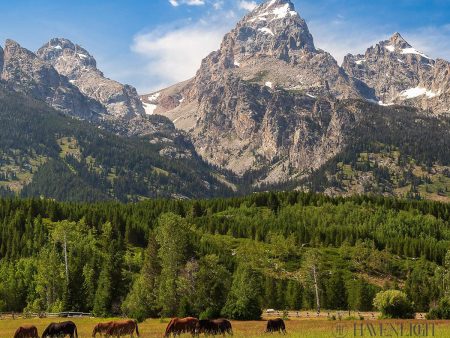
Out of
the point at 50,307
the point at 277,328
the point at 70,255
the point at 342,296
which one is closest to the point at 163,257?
the point at 50,307

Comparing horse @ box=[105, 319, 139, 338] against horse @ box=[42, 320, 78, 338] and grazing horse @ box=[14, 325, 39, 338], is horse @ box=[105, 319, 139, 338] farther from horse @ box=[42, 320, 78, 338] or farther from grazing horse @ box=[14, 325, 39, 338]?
grazing horse @ box=[14, 325, 39, 338]

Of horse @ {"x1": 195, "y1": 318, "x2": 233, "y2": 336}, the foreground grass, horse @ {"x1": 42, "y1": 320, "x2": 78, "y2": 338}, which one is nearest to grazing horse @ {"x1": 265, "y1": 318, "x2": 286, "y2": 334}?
the foreground grass

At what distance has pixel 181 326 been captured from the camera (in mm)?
58531

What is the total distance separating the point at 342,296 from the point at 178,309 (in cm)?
7307

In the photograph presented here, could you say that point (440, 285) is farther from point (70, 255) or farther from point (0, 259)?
point (0, 259)

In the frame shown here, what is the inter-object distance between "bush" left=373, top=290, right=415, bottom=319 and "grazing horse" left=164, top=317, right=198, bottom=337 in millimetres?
42484

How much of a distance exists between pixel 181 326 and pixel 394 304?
45.3 m

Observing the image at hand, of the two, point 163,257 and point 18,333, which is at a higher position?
point 163,257

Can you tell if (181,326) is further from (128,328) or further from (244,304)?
(244,304)

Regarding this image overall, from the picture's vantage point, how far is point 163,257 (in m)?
106

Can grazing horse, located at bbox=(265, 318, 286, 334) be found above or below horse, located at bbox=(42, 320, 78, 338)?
above

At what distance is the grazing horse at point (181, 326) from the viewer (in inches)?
2288

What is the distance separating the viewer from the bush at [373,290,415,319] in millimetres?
89125

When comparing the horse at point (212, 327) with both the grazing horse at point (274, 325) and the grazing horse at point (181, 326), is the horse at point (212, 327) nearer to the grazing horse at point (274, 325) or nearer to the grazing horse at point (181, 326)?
the grazing horse at point (181, 326)
